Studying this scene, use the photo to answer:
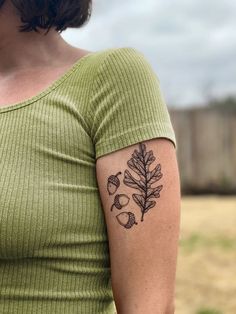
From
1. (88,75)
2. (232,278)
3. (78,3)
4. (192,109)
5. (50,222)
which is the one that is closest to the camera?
(50,222)

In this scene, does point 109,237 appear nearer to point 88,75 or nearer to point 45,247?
point 45,247

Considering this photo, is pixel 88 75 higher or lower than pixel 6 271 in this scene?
higher

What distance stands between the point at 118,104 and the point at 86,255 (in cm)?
28

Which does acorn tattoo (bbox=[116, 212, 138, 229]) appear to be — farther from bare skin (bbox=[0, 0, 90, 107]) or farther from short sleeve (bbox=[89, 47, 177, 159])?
bare skin (bbox=[0, 0, 90, 107])

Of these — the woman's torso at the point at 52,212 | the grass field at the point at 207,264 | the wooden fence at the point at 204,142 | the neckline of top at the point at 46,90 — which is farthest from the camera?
the wooden fence at the point at 204,142

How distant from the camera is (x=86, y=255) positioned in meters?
1.50

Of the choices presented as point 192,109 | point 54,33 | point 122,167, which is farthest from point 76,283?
point 192,109

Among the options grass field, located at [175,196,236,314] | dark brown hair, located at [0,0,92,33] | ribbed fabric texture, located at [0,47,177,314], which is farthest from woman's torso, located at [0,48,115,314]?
grass field, located at [175,196,236,314]

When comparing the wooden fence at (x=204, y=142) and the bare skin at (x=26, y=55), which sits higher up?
the wooden fence at (x=204, y=142)

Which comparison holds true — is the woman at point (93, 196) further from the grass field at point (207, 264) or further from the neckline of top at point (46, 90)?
the grass field at point (207, 264)

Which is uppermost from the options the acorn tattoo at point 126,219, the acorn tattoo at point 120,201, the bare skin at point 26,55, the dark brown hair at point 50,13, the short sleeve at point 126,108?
the dark brown hair at point 50,13

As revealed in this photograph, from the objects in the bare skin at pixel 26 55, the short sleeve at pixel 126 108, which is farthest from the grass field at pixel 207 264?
the short sleeve at pixel 126 108

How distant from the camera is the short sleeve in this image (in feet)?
4.91

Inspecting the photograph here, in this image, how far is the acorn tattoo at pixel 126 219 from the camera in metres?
1.50
